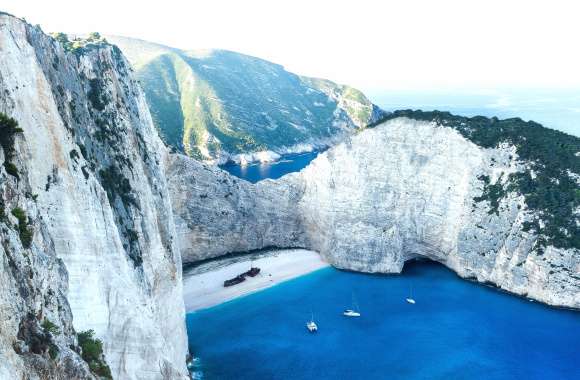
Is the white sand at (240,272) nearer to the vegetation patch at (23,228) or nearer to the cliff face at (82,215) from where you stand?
the cliff face at (82,215)

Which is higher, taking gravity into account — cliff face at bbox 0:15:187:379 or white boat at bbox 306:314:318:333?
cliff face at bbox 0:15:187:379

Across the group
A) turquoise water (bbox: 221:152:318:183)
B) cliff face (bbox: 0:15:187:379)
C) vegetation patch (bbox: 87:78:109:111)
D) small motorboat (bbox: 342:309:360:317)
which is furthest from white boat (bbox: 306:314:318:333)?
turquoise water (bbox: 221:152:318:183)

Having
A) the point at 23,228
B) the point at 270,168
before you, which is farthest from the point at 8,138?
the point at 270,168

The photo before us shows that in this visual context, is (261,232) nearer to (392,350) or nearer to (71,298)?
(392,350)

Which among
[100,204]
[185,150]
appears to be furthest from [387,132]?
[185,150]

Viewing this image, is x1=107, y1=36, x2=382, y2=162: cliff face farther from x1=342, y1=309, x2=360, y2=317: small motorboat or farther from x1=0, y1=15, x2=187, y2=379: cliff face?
x1=0, y1=15, x2=187, y2=379: cliff face
